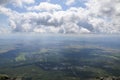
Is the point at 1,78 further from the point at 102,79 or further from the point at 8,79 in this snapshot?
the point at 102,79

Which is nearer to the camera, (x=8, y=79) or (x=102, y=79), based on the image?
(x=8, y=79)

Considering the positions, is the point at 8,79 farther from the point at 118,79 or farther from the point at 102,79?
the point at 118,79

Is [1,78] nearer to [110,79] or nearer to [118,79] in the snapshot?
[110,79]

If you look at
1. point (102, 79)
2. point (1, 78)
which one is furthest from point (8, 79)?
point (102, 79)

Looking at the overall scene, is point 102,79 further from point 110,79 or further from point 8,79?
point 8,79

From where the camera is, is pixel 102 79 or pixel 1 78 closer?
pixel 1 78

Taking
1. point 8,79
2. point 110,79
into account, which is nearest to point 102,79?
point 110,79

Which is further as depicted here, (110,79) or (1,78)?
(110,79)
